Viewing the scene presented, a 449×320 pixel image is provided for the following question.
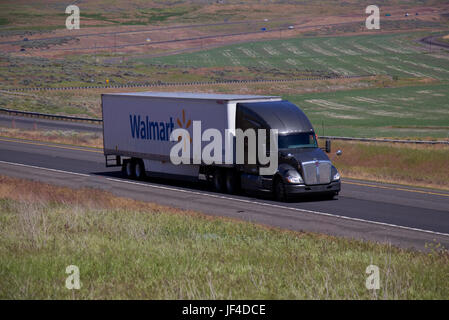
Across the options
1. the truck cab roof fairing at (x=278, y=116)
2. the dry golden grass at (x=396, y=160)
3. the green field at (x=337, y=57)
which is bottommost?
the dry golden grass at (x=396, y=160)

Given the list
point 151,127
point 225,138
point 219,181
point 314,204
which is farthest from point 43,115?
point 314,204

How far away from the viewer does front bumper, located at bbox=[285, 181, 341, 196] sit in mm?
26141

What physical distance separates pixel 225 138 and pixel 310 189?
4.04m

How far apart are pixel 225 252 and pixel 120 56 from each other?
140080mm

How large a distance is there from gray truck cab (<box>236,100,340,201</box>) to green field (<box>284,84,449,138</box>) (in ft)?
105

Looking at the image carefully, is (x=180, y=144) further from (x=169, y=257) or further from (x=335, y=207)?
(x=169, y=257)

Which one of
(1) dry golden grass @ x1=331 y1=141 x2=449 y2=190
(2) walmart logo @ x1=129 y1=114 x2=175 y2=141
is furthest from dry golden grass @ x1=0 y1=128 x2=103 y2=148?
(1) dry golden grass @ x1=331 y1=141 x2=449 y2=190

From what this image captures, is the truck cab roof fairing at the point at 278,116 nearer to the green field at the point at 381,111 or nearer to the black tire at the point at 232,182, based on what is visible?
the black tire at the point at 232,182

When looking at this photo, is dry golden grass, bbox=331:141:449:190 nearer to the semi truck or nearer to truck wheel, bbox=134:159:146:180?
truck wheel, bbox=134:159:146:180

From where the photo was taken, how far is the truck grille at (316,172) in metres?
26.1

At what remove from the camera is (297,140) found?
27.2 metres

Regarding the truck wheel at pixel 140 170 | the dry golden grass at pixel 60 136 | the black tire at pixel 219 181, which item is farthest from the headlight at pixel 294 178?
the dry golden grass at pixel 60 136

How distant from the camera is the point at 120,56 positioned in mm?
150125

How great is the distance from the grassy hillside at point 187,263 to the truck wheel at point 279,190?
26.6ft
